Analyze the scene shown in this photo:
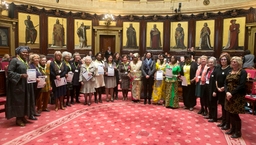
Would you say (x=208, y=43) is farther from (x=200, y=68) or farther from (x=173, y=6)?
(x=200, y=68)

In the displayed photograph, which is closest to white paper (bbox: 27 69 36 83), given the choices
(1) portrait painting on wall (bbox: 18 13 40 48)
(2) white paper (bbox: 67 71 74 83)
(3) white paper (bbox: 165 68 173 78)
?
(2) white paper (bbox: 67 71 74 83)

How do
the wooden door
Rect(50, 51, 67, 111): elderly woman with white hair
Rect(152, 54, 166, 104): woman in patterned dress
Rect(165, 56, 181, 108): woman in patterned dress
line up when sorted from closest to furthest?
1. Rect(50, 51, 67, 111): elderly woman with white hair
2. Rect(165, 56, 181, 108): woman in patterned dress
3. Rect(152, 54, 166, 104): woman in patterned dress
4. the wooden door

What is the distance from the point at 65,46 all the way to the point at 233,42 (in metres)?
12.2

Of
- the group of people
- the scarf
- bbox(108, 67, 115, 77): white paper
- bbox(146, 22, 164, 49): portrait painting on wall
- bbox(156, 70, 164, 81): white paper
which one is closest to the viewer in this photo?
the group of people

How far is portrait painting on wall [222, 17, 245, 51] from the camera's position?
43.2 ft

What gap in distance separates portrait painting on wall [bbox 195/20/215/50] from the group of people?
8.76 m

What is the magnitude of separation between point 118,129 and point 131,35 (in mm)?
12445

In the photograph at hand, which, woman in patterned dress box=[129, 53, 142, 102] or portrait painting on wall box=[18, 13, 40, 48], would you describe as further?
portrait painting on wall box=[18, 13, 40, 48]

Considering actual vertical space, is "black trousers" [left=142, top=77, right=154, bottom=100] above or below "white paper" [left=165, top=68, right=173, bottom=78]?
below

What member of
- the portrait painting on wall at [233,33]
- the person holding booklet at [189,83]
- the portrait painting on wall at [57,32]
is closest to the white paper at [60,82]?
the person holding booklet at [189,83]

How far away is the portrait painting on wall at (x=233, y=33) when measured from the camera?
13164mm

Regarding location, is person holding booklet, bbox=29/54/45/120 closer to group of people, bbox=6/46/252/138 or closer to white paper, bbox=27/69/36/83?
group of people, bbox=6/46/252/138

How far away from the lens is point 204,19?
14703 mm

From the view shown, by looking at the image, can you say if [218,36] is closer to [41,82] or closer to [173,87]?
[173,87]
